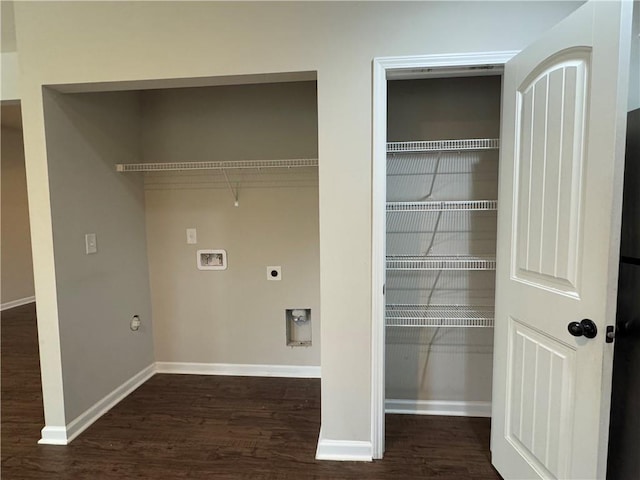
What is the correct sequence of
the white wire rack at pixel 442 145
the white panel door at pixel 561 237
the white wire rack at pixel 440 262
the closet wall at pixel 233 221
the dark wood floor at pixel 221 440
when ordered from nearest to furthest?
the white panel door at pixel 561 237, the dark wood floor at pixel 221 440, the white wire rack at pixel 442 145, the white wire rack at pixel 440 262, the closet wall at pixel 233 221

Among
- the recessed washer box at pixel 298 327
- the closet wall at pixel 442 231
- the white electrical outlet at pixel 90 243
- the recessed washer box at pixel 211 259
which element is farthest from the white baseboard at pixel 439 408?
the white electrical outlet at pixel 90 243

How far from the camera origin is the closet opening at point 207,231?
2549 millimetres

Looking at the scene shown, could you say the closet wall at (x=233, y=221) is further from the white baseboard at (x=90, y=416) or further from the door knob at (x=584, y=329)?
the door knob at (x=584, y=329)

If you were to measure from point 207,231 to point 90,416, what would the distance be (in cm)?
149

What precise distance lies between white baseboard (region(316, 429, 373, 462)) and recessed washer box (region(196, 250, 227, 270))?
1.57 m

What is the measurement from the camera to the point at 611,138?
3.87ft

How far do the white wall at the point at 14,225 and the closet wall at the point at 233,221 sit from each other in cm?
380

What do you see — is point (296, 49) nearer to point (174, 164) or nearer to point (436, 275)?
point (174, 164)

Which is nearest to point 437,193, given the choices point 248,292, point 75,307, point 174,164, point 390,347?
point 390,347

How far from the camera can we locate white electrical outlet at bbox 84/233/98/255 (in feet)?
7.45

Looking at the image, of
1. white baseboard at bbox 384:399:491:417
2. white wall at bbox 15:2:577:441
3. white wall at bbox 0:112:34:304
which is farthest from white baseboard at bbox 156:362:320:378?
white wall at bbox 0:112:34:304

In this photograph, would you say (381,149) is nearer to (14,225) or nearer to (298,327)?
(298,327)

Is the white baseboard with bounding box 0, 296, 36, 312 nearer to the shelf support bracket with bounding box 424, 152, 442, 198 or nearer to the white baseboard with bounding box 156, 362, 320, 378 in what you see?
the white baseboard with bounding box 156, 362, 320, 378

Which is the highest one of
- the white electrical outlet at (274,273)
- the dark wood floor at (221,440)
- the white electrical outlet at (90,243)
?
the white electrical outlet at (90,243)
